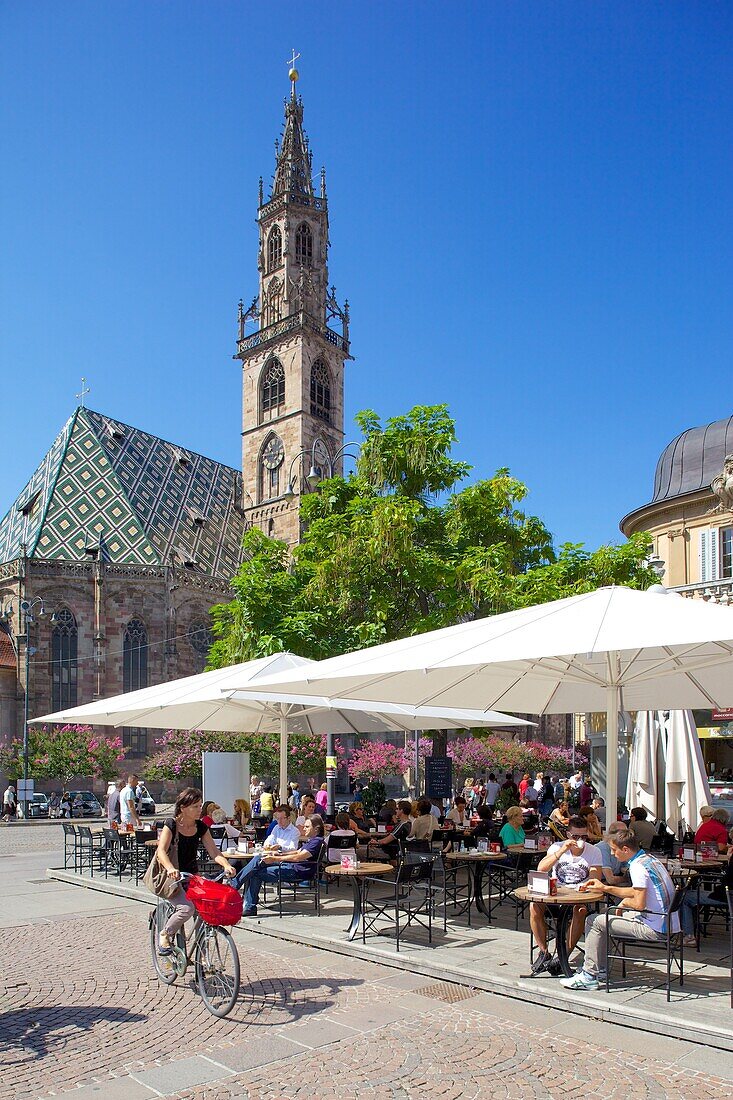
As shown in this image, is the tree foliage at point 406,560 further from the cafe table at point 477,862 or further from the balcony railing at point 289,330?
the balcony railing at point 289,330

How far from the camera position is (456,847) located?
49.4ft

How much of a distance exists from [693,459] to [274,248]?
44.6m

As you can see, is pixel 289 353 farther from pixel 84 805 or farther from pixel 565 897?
pixel 565 897

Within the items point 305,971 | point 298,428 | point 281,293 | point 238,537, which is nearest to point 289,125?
point 281,293

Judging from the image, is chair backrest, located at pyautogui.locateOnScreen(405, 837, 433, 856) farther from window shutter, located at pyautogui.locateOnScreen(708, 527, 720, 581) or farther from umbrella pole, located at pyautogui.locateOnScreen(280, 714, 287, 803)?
window shutter, located at pyautogui.locateOnScreen(708, 527, 720, 581)

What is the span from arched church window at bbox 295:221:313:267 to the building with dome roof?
4107 cm

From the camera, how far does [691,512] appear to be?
29.5 metres

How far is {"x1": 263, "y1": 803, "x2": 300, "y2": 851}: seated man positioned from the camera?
38.6ft

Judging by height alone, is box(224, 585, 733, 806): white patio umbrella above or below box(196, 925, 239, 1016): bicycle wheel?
above

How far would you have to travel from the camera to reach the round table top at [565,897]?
7.67m

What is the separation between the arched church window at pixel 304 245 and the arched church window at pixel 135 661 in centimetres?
2876

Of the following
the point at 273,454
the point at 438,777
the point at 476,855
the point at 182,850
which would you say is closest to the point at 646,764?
the point at 476,855

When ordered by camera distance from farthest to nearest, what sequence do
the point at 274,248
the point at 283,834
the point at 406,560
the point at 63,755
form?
the point at 274,248 → the point at 63,755 → the point at 406,560 → the point at 283,834

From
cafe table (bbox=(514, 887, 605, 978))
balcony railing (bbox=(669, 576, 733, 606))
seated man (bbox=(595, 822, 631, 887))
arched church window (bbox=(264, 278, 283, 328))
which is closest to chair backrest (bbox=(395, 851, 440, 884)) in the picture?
cafe table (bbox=(514, 887, 605, 978))
